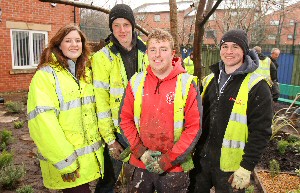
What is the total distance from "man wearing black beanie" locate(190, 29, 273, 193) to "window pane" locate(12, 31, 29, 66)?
34.2ft

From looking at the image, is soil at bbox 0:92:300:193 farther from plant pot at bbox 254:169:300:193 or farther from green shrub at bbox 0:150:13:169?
green shrub at bbox 0:150:13:169

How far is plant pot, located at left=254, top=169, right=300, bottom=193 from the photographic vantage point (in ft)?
13.5

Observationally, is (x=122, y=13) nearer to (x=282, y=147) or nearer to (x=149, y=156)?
(x=149, y=156)

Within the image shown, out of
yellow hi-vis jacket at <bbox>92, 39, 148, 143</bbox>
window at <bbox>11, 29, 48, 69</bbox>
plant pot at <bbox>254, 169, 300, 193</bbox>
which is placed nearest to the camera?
yellow hi-vis jacket at <bbox>92, 39, 148, 143</bbox>

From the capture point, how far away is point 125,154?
2.73 metres

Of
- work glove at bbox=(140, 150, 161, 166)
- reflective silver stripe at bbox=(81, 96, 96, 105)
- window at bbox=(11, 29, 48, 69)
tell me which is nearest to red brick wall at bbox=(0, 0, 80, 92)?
window at bbox=(11, 29, 48, 69)

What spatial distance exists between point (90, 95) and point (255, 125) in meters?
1.61

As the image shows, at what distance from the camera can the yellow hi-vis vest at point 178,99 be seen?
96.6 inches

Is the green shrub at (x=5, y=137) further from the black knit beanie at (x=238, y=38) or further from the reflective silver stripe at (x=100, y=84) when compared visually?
the black knit beanie at (x=238, y=38)

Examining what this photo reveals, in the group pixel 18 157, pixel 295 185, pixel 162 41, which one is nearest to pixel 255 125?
pixel 162 41

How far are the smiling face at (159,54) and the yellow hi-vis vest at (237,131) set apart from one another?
2.45ft

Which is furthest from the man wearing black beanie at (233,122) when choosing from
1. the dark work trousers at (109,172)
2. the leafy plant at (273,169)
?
the leafy plant at (273,169)

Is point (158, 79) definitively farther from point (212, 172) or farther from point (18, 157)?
point (18, 157)

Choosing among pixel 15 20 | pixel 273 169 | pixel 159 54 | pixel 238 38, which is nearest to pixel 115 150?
pixel 159 54
